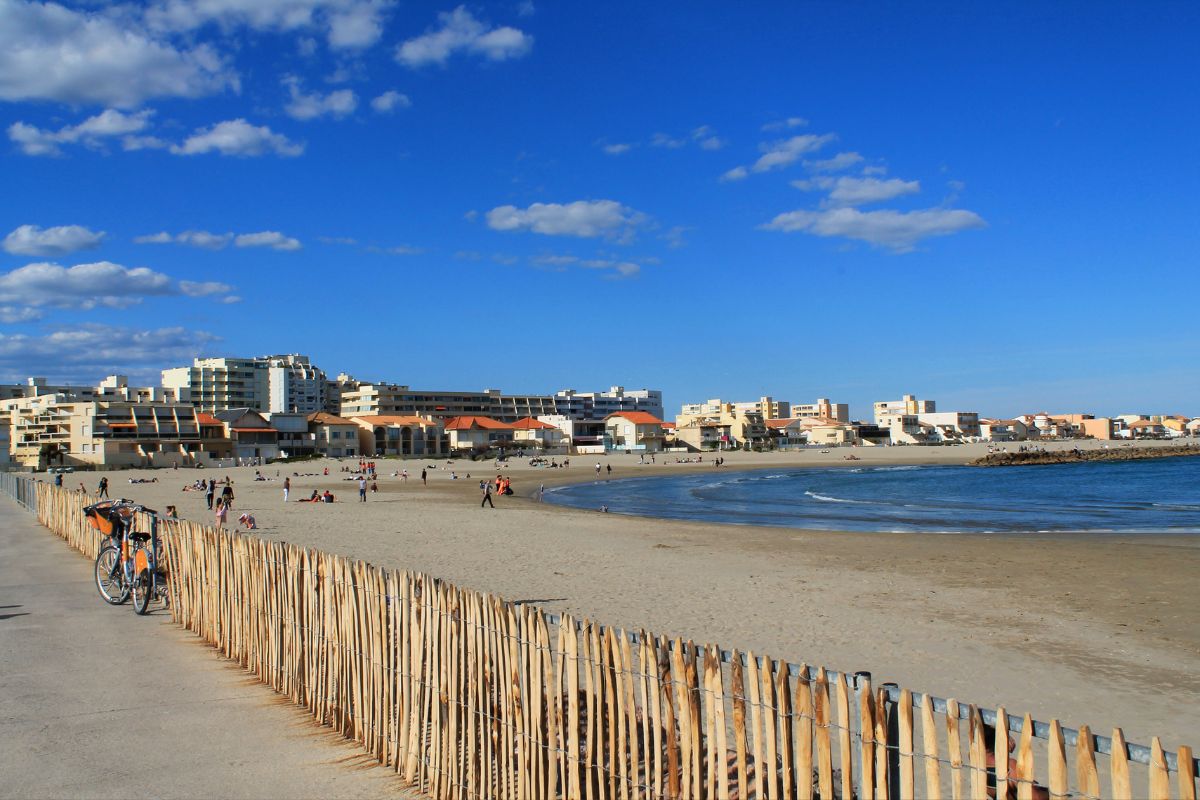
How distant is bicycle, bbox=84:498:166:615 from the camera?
11.5 meters

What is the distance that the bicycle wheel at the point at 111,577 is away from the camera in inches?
473

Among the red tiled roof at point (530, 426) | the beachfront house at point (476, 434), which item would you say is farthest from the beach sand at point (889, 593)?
the red tiled roof at point (530, 426)

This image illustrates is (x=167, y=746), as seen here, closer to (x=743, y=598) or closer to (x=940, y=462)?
(x=743, y=598)

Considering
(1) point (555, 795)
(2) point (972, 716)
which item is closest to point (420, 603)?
(1) point (555, 795)

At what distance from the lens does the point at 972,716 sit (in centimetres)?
315

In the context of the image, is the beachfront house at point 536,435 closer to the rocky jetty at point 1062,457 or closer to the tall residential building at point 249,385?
the tall residential building at point 249,385

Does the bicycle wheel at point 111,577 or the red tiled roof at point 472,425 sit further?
the red tiled roof at point 472,425

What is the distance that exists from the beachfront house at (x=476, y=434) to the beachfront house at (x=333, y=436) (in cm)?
1549

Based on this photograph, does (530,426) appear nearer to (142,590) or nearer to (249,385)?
(249,385)

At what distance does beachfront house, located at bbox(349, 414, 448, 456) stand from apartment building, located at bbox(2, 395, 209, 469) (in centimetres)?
2252

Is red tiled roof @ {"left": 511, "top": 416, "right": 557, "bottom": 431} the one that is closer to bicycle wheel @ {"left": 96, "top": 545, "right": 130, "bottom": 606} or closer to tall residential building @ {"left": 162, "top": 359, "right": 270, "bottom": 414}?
tall residential building @ {"left": 162, "top": 359, "right": 270, "bottom": 414}

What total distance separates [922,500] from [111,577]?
42.2 metres

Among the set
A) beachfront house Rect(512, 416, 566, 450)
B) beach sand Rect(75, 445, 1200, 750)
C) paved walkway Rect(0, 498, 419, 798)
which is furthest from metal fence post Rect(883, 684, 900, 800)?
beachfront house Rect(512, 416, 566, 450)

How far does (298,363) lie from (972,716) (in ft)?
638
